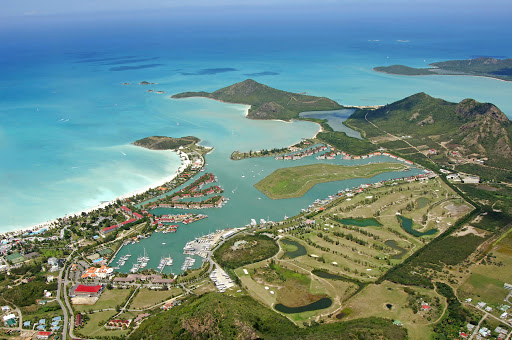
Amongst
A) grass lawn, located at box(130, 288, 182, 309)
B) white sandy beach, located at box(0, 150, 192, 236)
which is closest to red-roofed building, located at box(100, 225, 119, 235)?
white sandy beach, located at box(0, 150, 192, 236)

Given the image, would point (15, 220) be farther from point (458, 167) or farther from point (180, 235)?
point (458, 167)

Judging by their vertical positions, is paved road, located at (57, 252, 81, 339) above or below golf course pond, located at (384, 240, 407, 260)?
below

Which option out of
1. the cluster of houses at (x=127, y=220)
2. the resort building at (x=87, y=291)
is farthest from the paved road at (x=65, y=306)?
the cluster of houses at (x=127, y=220)

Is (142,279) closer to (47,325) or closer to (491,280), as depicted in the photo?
(47,325)

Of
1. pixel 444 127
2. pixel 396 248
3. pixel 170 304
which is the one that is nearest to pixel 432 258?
pixel 396 248

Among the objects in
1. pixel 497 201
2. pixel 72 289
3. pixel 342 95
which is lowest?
pixel 72 289

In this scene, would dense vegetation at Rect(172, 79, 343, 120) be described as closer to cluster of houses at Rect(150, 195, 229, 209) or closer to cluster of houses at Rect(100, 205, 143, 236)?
cluster of houses at Rect(150, 195, 229, 209)

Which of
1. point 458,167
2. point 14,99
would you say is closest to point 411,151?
point 458,167
